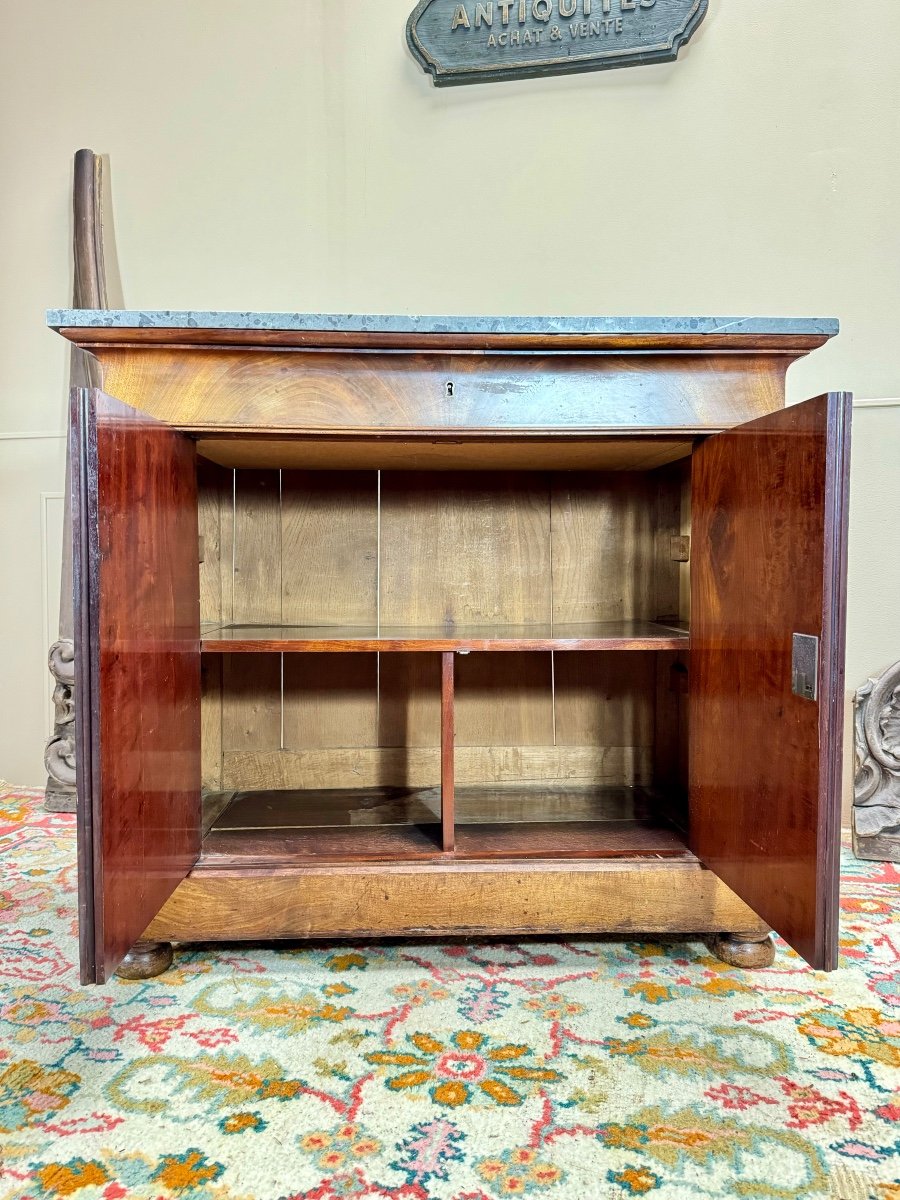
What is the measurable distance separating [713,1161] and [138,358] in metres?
1.17

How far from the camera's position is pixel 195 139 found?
2.02 metres

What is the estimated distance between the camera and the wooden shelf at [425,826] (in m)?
1.22

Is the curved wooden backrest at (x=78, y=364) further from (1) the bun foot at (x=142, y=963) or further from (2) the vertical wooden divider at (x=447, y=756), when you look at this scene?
(2) the vertical wooden divider at (x=447, y=756)

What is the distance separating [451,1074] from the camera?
0.92 meters

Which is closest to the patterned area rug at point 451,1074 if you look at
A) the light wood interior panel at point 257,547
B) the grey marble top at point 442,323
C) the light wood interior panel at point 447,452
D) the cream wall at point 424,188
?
the light wood interior panel at point 257,547

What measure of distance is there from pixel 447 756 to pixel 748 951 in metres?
0.54

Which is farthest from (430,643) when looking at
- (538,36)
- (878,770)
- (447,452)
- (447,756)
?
(538,36)

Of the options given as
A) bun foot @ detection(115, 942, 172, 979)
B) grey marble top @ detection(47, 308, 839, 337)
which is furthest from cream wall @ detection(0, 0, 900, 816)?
bun foot @ detection(115, 942, 172, 979)

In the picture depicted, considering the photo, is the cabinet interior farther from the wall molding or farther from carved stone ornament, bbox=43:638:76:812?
the wall molding

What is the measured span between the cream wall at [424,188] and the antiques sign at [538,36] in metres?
0.04

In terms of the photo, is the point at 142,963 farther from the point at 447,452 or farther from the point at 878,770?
the point at 878,770

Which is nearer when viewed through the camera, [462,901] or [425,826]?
[462,901]

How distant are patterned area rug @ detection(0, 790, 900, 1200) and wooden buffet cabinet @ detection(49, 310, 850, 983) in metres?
0.08

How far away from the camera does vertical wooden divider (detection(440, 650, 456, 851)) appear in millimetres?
1202
